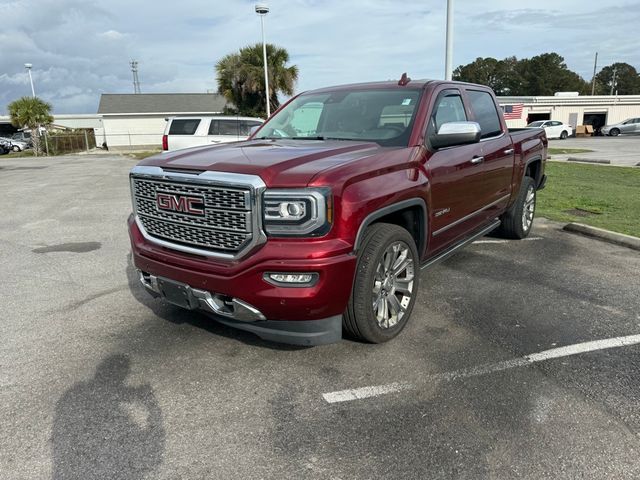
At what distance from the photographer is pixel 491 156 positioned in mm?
5145

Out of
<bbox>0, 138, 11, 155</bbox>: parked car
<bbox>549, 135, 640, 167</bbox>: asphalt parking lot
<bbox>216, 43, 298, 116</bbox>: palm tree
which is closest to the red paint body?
<bbox>549, 135, 640, 167</bbox>: asphalt parking lot

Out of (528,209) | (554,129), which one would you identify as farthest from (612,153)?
(528,209)

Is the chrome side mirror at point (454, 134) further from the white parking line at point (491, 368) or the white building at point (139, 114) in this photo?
the white building at point (139, 114)

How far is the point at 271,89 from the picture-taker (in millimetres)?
31484

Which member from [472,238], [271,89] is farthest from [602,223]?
[271,89]

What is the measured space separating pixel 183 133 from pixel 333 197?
1422 centimetres

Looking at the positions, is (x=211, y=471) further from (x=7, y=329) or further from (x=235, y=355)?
(x=7, y=329)

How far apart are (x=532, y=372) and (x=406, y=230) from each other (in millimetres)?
1293

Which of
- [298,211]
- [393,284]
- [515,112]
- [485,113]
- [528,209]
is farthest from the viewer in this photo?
[515,112]

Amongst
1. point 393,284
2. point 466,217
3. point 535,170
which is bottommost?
point 393,284

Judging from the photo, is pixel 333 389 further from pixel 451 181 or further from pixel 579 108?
pixel 579 108

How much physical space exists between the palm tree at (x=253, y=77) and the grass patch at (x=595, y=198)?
20646 mm

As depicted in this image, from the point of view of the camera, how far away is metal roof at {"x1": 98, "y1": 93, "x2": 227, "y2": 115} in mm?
44125

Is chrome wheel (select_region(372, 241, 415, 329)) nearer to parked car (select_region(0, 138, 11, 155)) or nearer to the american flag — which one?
parked car (select_region(0, 138, 11, 155))
